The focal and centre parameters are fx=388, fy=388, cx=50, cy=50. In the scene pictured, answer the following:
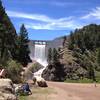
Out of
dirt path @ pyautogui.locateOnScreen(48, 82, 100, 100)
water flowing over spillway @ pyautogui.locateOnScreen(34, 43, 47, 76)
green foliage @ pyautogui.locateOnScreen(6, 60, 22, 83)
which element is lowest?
dirt path @ pyautogui.locateOnScreen(48, 82, 100, 100)

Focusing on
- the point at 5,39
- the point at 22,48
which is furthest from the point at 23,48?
the point at 5,39

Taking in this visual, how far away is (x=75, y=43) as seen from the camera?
342 feet

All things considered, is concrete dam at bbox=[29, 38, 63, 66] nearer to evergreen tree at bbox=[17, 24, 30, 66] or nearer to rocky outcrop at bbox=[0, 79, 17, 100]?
evergreen tree at bbox=[17, 24, 30, 66]

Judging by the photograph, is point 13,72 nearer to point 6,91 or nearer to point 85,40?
point 6,91

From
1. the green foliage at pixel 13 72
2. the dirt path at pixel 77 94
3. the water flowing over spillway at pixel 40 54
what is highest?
the water flowing over spillway at pixel 40 54

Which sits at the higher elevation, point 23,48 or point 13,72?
point 23,48

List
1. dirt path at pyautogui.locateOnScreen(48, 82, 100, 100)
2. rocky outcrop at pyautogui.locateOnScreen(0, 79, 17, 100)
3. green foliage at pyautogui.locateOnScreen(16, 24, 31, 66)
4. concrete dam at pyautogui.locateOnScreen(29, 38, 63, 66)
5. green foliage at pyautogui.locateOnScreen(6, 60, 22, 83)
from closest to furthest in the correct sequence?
rocky outcrop at pyautogui.locateOnScreen(0, 79, 17, 100)
dirt path at pyautogui.locateOnScreen(48, 82, 100, 100)
green foliage at pyautogui.locateOnScreen(6, 60, 22, 83)
green foliage at pyautogui.locateOnScreen(16, 24, 31, 66)
concrete dam at pyautogui.locateOnScreen(29, 38, 63, 66)

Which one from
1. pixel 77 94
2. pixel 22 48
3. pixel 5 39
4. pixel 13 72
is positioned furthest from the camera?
pixel 22 48

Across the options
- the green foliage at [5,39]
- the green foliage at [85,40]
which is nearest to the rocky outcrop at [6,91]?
the green foliage at [5,39]

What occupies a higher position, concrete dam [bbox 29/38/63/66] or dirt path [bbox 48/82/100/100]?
concrete dam [bbox 29/38/63/66]

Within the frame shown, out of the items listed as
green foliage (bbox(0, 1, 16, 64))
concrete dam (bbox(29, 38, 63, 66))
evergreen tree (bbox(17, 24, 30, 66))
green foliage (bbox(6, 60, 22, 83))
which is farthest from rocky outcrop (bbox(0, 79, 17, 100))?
concrete dam (bbox(29, 38, 63, 66))

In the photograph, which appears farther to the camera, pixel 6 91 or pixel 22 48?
pixel 22 48

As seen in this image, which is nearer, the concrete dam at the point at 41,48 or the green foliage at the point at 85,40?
the green foliage at the point at 85,40

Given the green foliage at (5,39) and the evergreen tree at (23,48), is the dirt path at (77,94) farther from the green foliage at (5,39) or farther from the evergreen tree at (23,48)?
the evergreen tree at (23,48)
